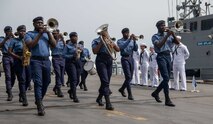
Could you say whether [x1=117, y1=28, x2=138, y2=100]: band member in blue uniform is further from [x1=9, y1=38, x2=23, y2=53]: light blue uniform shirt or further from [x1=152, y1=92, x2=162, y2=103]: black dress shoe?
[x1=9, y1=38, x2=23, y2=53]: light blue uniform shirt

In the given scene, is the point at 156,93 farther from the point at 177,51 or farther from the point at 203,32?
the point at 203,32

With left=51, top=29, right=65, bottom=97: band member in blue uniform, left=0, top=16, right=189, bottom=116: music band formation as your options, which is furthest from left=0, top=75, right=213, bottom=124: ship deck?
left=51, top=29, right=65, bottom=97: band member in blue uniform

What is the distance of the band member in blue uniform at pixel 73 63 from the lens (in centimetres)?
1002

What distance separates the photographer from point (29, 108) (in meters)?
8.63

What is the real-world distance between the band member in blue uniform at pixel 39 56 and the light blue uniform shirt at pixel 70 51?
2380 millimetres

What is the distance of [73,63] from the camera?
10.3 meters

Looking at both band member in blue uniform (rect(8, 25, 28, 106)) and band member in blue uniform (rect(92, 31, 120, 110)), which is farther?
band member in blue uniform (rect(8, 25, 28, 106))

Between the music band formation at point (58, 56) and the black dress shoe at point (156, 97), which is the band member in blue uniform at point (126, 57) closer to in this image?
the music band formation at point (58, 56)

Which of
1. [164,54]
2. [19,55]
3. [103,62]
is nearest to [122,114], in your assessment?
[103,62]

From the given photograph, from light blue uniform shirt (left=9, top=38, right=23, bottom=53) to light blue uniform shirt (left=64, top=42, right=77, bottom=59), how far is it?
57.9 inches

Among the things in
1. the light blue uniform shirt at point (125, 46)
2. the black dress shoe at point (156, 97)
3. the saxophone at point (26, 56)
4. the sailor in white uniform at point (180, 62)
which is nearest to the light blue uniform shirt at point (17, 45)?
the saxophone at point (26, 56)

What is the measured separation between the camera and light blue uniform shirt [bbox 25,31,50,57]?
7.92 meters

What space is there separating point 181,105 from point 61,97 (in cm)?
332

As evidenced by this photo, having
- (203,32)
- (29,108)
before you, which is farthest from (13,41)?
(203,32)
